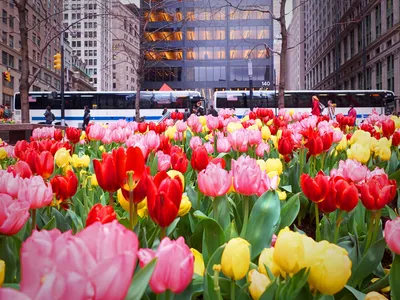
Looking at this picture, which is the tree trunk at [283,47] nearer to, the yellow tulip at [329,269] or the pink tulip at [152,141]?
Answer: the pink tulip at [152,141]

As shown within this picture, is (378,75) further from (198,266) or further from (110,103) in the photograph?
(198,266)

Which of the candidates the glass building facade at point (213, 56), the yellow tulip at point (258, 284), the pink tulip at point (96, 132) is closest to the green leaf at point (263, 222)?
the yellow tulip at point (258, 284)

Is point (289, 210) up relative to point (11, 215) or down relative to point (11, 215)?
down

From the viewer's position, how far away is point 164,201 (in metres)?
0.93

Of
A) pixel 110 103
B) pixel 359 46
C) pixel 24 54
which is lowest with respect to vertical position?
pixel 110 103

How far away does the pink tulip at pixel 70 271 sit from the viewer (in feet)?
1.44

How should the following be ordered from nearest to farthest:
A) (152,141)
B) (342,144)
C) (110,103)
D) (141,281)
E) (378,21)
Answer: (141,281) → (152,141) → (342,144) → (110,103) → (378,21)

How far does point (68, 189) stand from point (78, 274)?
3.47 ft

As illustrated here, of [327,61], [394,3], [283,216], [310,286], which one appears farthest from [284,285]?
[327,61]

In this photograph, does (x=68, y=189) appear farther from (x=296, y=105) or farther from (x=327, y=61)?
(x=327, y=61)

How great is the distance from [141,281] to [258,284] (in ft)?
1.02

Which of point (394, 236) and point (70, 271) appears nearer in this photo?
point (70, 271)

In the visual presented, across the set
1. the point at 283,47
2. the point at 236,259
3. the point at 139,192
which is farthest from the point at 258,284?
the point at 283,47

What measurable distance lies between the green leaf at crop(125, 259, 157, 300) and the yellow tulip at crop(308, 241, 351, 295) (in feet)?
1.02
